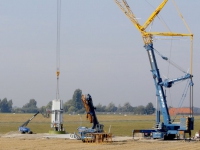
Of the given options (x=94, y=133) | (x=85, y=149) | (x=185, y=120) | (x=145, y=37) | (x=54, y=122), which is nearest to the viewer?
(x=85, y=149)

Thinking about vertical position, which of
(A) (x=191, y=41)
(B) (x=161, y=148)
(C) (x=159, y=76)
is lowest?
(B) (x=161, y=148)

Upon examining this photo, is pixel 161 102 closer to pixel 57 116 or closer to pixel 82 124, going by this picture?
pixel 57 116

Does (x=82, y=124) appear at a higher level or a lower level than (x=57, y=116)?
lower

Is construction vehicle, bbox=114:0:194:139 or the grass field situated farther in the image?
the grass field

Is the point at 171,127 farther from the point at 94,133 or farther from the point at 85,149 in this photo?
the point at 85,149

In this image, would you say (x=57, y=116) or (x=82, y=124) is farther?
(x=82, y=124)

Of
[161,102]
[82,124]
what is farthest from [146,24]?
[82,124]

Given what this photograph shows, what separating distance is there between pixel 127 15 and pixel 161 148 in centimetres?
2178

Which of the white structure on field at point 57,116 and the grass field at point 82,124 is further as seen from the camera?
the grass field at point 82,124

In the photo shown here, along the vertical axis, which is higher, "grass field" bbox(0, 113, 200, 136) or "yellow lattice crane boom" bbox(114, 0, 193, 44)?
"yellow lattice crane boom" bbox(114, 0, 193, 44)

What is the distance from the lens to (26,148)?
42.7 metres

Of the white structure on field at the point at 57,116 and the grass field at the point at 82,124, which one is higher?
the white structure on field at the point at 57,116

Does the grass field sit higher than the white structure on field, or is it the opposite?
the white structure on field

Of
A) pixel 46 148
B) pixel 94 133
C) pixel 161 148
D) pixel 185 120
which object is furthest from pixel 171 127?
pixel 46 148
